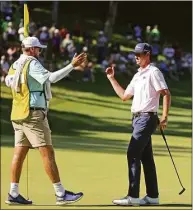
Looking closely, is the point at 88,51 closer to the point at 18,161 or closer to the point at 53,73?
the point at 18,161

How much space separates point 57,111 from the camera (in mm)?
29578

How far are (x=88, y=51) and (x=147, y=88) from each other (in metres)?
33.3

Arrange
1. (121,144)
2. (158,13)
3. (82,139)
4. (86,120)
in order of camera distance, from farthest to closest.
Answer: (158,13) < (86,120) < (82,139) < (121,144)

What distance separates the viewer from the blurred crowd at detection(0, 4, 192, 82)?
34.8m

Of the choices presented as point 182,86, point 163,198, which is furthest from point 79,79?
point 163,198

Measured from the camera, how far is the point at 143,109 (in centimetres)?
848

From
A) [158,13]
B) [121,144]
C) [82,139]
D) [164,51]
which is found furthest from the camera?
[158,13]

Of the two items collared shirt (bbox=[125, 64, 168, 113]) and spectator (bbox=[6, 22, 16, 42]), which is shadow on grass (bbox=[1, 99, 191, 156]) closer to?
spectator (bbox=[6, 22, 16, 42])

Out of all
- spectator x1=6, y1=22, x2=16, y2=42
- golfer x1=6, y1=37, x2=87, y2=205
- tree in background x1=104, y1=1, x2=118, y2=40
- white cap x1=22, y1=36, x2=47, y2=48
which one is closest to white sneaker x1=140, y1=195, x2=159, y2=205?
golfer x1=6, y1=37, x2=87, y2=205

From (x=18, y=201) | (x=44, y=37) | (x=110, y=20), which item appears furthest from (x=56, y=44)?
(x=18, y=201)

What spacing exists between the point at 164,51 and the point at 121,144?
22.6m

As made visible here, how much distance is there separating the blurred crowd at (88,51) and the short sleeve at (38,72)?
23548 millimetres

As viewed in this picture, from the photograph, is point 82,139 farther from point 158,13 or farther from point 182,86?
point 158,13

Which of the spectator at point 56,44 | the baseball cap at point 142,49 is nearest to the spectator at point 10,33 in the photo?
the spectator at point 56,44
